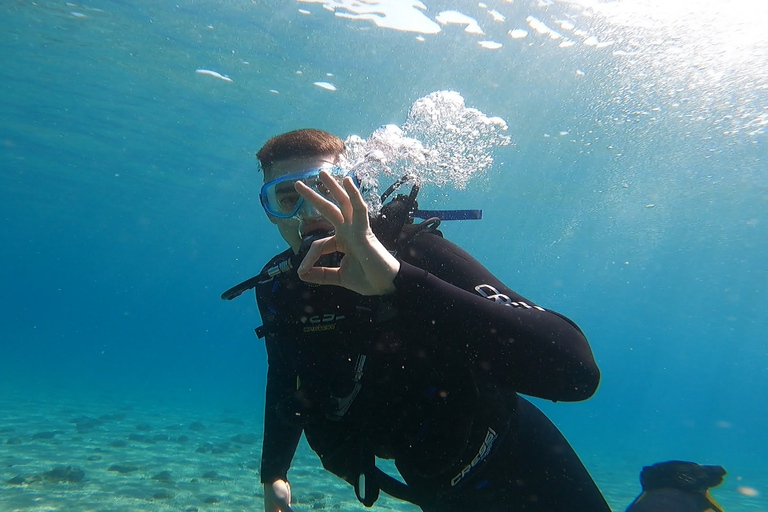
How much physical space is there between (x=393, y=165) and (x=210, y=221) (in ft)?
170

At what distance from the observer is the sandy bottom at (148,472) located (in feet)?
25.9

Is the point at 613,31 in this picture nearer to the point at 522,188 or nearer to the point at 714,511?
the point at 714,511

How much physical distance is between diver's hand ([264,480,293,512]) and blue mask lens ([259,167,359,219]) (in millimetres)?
1903

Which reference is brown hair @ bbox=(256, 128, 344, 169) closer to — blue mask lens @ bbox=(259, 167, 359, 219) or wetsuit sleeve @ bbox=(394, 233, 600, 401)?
blue mask lens @ bbox=(259, 167, 359, 219)

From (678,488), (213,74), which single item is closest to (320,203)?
(678,488)

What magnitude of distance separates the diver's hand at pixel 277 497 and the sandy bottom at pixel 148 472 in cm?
555

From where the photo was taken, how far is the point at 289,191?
9.60 feet

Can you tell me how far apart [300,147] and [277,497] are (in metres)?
2.43

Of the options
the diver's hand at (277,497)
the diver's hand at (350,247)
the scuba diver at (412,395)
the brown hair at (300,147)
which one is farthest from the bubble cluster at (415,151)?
the diver's hand at (277,497)

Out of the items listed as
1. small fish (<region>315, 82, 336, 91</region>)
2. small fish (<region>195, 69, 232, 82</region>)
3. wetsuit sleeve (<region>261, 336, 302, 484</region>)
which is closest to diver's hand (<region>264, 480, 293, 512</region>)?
wetsuit sleeve (<region>261, 336, 302, 484</region>)

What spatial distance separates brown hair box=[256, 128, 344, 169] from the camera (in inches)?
121

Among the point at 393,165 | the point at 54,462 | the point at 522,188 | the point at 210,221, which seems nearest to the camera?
the point at 393,165

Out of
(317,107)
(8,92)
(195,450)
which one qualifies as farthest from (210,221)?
(195,450)

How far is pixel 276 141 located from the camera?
10.7ft
